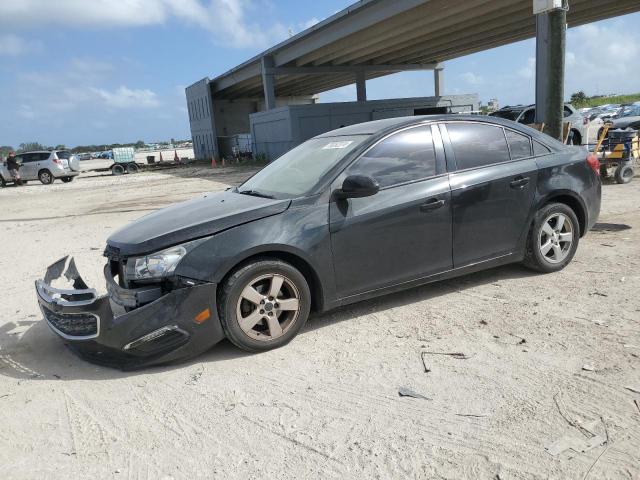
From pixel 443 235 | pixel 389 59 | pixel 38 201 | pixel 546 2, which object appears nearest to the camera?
pixel 443 235

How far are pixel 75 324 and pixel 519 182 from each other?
3.89 meters

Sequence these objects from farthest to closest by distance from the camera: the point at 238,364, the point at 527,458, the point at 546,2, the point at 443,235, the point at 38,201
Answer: the point at 38,201 → the point at 546,2 → the point at 443,235 → the point at 238,364 → the point at 527,458

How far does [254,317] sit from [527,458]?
2.00 meters

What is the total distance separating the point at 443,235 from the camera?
4426 millimetres

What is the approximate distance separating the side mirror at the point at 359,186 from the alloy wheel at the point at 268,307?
82 cm

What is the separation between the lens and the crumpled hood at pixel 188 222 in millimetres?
3652

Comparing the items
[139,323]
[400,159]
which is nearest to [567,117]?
[400,159]

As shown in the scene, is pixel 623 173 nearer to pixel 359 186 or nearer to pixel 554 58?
pixel 554 58

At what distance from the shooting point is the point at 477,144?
4.76 meters

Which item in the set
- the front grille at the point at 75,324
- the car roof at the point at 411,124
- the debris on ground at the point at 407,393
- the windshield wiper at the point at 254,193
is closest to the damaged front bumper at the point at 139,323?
the front grille at the point at 75,324

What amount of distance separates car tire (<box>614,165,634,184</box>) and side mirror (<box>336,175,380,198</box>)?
356 inches

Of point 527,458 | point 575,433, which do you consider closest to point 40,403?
point 527,458

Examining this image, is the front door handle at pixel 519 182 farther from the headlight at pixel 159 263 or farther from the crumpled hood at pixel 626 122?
the crumpled hood at pixel 626 122

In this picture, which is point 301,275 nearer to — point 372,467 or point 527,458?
point 372,467
